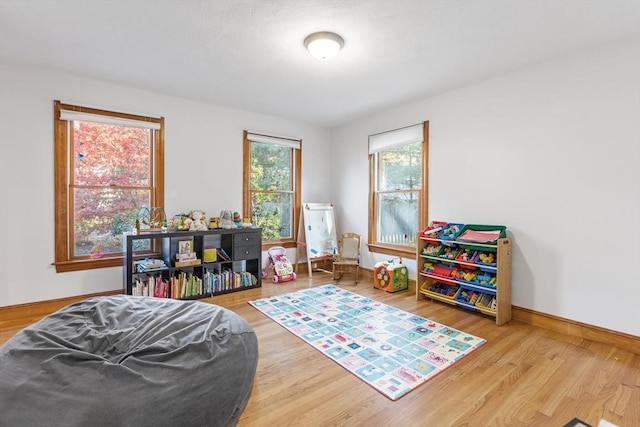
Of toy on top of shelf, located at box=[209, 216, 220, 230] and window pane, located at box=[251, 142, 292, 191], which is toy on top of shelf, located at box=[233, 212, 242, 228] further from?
window pane, located at box=[251, 142, 292, 191]

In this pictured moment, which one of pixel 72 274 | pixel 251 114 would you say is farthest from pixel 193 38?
pixel 72 274

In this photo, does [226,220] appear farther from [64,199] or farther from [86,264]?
[64,199]

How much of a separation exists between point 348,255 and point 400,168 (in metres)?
1.57

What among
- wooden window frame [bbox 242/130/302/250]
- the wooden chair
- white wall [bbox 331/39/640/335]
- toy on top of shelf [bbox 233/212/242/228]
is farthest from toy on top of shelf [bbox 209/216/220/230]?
white wall [bbox 331/39/640/335]

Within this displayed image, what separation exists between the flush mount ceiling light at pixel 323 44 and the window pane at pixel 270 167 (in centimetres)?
235

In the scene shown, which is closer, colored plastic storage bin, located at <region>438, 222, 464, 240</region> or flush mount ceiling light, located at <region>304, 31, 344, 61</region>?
flush mount ceiling light, located at <region>304, 31, 344, 61</region>

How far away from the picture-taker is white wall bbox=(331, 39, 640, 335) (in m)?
2.54

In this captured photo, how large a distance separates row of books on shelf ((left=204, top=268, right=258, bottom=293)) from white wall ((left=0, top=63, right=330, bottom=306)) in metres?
0.85

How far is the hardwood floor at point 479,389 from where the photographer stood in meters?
1.72

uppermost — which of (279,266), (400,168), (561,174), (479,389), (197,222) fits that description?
(400,168)

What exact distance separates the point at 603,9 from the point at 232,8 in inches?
102

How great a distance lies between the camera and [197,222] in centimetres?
385

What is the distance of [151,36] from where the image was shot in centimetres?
253

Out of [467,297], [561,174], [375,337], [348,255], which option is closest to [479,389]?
[375,337]
